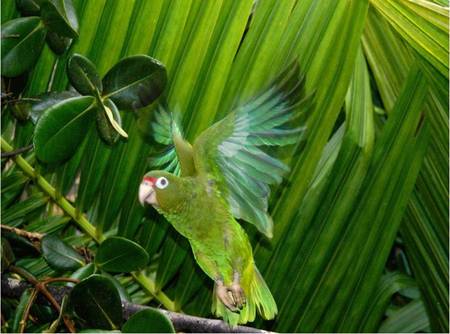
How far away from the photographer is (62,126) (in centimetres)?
64

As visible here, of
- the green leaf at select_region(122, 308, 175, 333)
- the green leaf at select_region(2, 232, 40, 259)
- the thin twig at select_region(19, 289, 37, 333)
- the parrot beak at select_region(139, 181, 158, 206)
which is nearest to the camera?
the parrot beak at select_region(139, 181, 158, 206)

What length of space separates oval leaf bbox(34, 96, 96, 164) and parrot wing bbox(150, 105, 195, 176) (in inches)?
3.8

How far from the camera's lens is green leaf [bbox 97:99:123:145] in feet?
2.16

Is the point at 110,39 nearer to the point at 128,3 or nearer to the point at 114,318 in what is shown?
the point at 128,3

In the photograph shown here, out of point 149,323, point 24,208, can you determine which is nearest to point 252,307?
point 149,323

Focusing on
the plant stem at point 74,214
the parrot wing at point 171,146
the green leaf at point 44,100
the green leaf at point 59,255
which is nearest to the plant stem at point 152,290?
the plant stem at point 74,214

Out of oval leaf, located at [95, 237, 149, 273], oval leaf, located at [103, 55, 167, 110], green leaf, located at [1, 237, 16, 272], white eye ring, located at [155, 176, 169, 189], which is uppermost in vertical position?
oval leaf, located at [103, 55, 167, 110]

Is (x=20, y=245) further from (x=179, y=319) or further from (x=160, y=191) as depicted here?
(x=160, y=191)

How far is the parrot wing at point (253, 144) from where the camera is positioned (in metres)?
0.50

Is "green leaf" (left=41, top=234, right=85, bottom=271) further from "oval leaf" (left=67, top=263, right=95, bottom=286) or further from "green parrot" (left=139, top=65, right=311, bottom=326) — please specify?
"green parrot" (left=139, top=65, right=311, bottom=326)

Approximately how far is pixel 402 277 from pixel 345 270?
18cm

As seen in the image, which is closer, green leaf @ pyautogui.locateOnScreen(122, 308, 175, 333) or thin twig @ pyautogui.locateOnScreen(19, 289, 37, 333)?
Result: green leaf @ pyautogui.locateOnScreen(122, 308, 175, 333)

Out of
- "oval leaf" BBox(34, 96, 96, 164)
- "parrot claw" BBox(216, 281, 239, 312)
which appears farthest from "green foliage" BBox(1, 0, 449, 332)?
"parrot claw" BBox(216, 281, 239, 312)

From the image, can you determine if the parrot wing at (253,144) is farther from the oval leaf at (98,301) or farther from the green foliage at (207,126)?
the oval leaf at (98,301)
